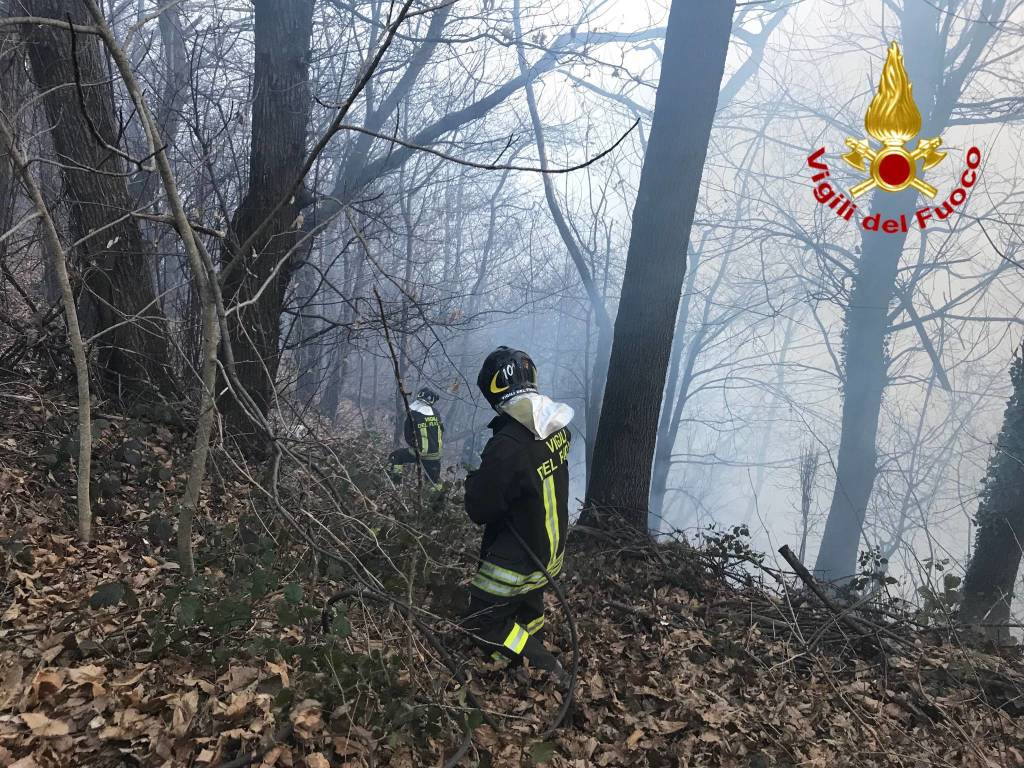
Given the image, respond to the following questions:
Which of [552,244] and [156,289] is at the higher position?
[552,244]

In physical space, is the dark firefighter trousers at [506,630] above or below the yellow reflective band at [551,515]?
below

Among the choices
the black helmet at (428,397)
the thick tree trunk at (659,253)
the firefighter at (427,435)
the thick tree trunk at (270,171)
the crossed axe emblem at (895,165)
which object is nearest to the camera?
the thick tree trunk at (270,171)

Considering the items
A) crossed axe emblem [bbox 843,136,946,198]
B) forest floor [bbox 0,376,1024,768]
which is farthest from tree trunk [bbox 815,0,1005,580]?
forest floor [bbox 0,376,1024,768]

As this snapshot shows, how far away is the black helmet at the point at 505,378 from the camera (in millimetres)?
3797

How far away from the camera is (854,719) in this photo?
386 cm

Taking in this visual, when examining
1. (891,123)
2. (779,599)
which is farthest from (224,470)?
(891,123)

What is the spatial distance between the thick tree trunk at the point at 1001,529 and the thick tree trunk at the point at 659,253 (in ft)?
12.9

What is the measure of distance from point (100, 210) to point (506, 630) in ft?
14.5

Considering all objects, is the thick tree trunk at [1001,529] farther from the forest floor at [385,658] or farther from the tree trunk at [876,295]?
the tree trunk at [876,295]

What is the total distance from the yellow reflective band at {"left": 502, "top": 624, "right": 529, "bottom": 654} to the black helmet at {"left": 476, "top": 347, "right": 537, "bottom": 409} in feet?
4.08

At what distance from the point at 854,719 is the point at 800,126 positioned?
16.5 metres

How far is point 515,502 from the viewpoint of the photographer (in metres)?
3.77

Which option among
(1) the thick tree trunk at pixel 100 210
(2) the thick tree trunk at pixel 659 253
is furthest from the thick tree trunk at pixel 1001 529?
(1) the thick tree trunk at pixel 100 210

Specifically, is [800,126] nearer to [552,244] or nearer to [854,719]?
[552,244]
